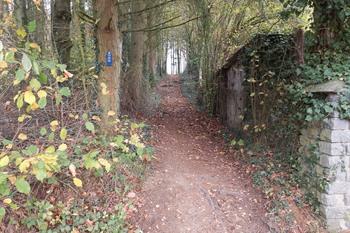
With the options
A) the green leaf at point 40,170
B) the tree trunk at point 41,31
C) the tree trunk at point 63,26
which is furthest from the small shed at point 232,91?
the green leaf at point 40,170

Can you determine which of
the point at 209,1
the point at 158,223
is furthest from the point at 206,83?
the point at 158,223

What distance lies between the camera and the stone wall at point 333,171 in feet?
13.5

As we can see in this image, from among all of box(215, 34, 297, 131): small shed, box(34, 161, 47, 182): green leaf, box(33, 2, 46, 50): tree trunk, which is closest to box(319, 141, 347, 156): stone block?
box(215, 34, 297, 131): small shed

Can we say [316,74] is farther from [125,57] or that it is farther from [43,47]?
[125,57]

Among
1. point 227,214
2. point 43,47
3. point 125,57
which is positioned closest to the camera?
point 227,214

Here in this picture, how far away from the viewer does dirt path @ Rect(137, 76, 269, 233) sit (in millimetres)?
4051

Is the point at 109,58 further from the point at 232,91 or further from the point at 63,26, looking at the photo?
the point at 232,91

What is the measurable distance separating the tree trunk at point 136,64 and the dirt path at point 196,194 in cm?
152

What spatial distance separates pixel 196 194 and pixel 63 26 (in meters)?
3.97

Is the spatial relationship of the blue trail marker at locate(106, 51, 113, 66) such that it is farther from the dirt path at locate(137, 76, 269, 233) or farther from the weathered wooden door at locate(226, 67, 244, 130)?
the weathered wooden door at locate(226, 67, 244, 130)

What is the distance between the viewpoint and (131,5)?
8008 millimetres

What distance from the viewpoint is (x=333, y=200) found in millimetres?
4227

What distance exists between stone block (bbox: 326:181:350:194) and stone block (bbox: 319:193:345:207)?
2.1 inches

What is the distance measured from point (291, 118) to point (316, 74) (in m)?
0.79
